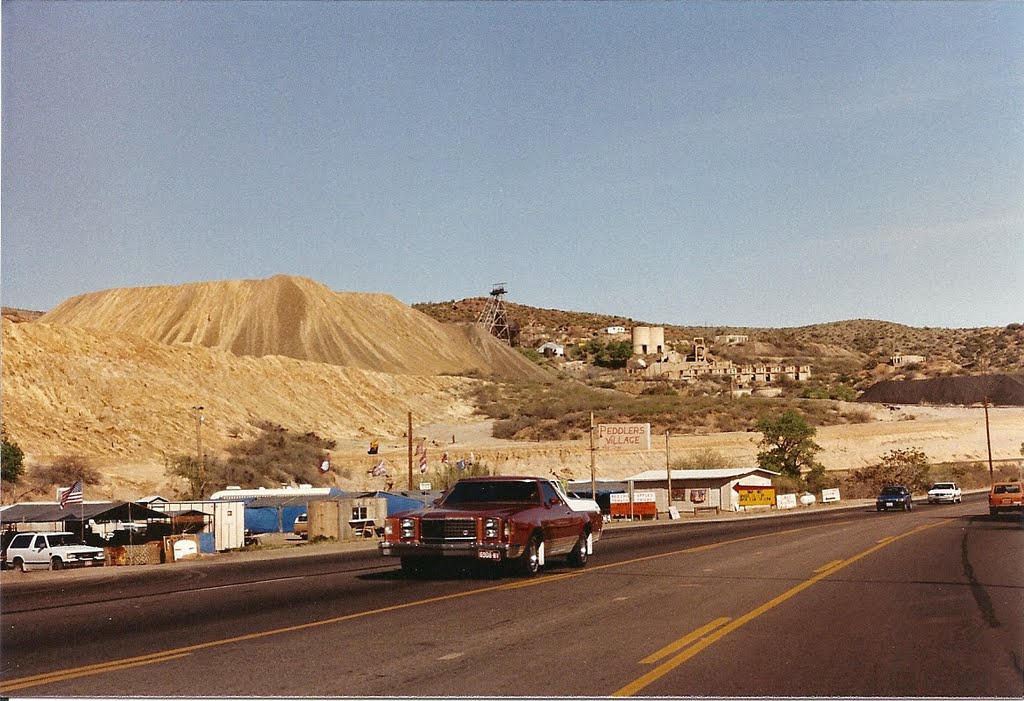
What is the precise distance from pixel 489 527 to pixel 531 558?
144cm

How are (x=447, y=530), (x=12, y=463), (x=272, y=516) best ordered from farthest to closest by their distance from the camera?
(x=12, y=463) → (x=272, y=516) → (x=447, y=530)

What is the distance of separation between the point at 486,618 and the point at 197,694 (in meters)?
5.43

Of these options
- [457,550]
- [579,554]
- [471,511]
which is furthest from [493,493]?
[579,554]

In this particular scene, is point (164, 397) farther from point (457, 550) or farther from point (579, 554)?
point (457, 550)

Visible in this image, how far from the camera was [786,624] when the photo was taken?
13523 millimetres

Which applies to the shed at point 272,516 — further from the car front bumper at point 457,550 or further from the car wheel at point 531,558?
the car wheel at point 531,558

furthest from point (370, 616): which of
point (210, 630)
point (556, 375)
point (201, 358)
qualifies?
point (556, 375)

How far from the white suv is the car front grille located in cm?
1831

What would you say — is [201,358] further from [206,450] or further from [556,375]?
[556,375]

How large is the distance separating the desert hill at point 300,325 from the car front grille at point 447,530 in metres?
119

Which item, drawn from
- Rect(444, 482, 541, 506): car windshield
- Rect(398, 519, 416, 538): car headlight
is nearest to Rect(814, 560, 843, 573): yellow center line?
Rect(444, 482, 541, 506): car windshield

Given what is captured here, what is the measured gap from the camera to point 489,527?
63.3ft

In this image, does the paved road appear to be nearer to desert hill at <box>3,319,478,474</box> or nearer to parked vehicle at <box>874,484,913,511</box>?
parked vehicle at <box>874,484,913,511</box>

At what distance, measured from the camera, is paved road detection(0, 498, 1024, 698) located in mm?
9812
